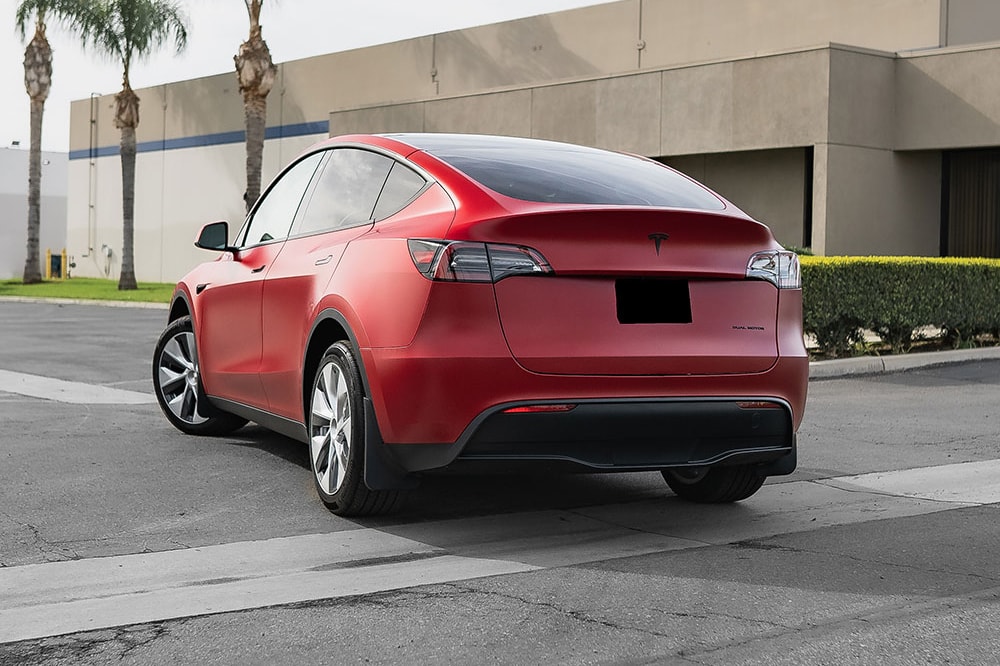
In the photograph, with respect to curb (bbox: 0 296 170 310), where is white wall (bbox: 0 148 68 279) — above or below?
above

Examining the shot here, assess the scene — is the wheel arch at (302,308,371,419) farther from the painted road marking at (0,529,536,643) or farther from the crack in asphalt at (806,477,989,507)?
the crack in asphalt at (806,477,989,507)

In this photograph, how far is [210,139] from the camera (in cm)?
3928

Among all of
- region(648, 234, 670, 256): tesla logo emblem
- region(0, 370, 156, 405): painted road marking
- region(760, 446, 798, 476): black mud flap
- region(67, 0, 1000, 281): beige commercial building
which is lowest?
region(0, 370, 156, 405): painted road marking

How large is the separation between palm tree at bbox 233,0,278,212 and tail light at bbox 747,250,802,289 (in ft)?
85.4

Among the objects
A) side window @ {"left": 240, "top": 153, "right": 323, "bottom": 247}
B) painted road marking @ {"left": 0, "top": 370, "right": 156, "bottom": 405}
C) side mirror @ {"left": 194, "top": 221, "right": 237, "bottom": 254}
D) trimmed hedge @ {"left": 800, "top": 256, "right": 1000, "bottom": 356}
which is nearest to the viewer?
side window @ {"left": 240, "top": 153, "right": 323, "bottom": 247}

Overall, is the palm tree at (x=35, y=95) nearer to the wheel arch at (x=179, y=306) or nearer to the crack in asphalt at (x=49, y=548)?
the wheel arch at (x=179, y=306)

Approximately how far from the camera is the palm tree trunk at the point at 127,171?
36.0 metres

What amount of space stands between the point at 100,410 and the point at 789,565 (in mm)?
5643

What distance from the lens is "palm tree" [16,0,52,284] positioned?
4138 cm

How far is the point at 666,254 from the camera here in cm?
503

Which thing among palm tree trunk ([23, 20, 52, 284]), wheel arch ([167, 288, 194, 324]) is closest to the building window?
wheel arch ([167, 288, 194, 324])

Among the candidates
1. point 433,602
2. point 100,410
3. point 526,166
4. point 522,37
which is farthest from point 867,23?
point 433,602

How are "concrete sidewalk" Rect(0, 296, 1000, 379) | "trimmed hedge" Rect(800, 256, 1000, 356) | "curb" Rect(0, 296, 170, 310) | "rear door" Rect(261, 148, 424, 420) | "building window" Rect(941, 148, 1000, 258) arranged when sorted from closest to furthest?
"rear door" Rect(261, 148, 424, 420) → "concrete sidewalk" Rect(0, 296, 1000, 379) → "trimmed hedge" Rect(800, 256, 1000, 356) → "building window" Rect(941, 148, 1000, 258) → "curb" Rect(0, 296, 170, 310)

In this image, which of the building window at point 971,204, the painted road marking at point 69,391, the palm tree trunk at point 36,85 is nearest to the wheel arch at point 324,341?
the painted road marking at point 69,391
